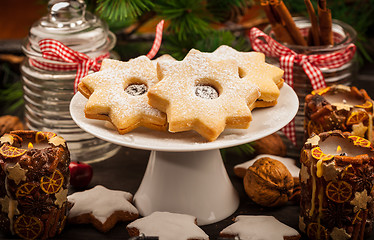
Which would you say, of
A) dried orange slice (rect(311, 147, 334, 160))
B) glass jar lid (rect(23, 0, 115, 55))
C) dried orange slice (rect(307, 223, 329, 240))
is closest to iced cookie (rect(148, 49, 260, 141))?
dried orange slice (rect(311, 147, 334, 160))

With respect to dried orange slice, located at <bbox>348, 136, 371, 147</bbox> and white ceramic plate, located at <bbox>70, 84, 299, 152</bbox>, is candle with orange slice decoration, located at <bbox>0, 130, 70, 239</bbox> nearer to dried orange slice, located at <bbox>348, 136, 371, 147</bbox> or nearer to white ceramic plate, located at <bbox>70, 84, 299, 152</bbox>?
white ceramic plate, located at <bbox>70, 84, 299, 152</bbox>

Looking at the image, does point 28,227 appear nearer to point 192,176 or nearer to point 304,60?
point 192,176

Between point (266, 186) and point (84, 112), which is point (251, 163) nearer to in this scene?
point (266, 186)

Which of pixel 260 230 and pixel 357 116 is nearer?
pixel 260 230

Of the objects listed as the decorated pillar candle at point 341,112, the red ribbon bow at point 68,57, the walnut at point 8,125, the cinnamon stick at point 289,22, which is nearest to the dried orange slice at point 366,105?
the decorated pillar candle at point 341,112

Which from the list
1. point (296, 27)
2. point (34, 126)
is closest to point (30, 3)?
point (34, 126)

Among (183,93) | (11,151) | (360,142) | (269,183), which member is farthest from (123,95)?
(360,142)
